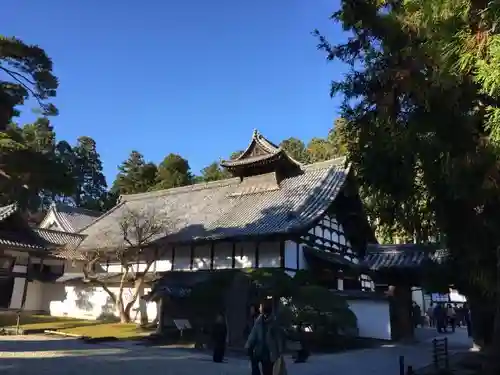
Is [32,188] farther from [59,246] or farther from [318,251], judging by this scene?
[59,246]

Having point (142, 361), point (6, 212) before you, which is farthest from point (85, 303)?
point (142, 361)

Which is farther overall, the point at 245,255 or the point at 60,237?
the point at 60,237

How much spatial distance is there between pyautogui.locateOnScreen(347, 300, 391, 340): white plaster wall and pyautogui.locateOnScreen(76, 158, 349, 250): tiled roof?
4.48 meters

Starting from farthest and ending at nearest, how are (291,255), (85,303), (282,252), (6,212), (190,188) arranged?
1. (190,188)
2. (85,303)
3. (6,212)
4. (291,255)
5. (282,252)

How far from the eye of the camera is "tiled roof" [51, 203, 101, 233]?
128ft

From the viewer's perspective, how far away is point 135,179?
196ft

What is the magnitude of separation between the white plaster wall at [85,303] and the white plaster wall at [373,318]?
12.3m

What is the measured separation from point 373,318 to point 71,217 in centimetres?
3064

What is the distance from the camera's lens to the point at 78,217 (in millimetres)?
41750

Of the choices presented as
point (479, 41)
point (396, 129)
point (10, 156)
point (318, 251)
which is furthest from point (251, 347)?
point (318, 251)

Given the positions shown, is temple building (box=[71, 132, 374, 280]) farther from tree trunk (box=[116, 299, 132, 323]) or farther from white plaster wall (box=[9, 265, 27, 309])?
white plaster wall (box=[9, 265, 27, 309])

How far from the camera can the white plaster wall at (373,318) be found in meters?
19.6

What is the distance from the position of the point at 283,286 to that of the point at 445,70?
12.0 metres

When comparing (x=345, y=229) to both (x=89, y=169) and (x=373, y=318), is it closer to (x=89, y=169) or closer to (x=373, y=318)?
(x=373, y=318)
